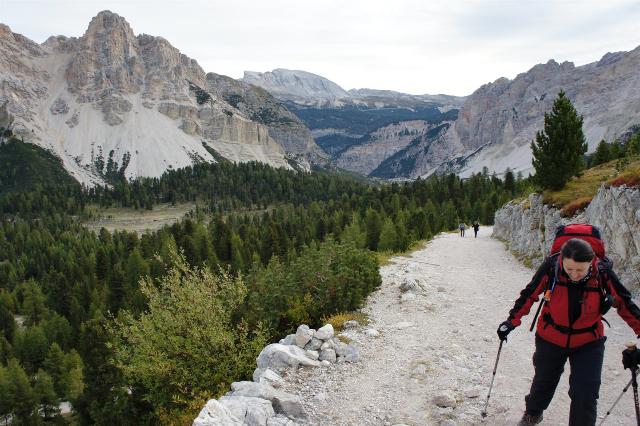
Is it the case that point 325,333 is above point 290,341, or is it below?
above

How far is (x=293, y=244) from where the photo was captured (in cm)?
8800

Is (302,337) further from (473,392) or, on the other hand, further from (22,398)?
(22,398)

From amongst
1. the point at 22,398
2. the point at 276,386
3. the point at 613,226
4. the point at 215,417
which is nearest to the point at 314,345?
the point at 276,386

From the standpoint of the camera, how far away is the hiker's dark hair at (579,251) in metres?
6.15

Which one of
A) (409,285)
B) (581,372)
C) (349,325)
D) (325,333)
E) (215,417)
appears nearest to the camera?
(581,372)

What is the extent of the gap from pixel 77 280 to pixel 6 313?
45.9ft

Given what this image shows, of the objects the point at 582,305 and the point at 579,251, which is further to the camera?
the point at 582,305

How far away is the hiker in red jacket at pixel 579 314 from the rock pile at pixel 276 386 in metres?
5.17

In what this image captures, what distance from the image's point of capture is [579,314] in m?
6.67

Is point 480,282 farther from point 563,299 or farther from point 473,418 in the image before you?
point 563,299

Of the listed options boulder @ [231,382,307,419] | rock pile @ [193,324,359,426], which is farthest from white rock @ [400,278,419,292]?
boulder @ [231,382,307,419]

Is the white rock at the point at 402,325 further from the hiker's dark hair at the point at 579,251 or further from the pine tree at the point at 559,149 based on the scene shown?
the pine tree at the point at 559,149

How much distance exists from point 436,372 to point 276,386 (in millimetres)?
4228

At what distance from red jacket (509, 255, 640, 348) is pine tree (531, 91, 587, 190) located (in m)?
28.0
